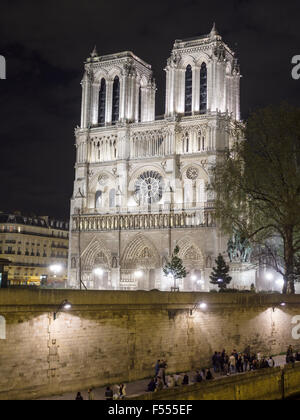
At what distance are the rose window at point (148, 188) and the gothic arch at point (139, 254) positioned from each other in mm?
3570

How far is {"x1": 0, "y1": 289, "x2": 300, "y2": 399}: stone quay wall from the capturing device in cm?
1733

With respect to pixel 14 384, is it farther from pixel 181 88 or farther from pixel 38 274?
pixel 38 274

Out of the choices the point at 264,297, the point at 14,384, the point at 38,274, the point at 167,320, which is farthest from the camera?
the point at 38,274

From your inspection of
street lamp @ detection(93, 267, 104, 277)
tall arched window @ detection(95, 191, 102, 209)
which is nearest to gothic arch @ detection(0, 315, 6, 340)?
→ street lamp @ detection(93, 267, 104, 277)

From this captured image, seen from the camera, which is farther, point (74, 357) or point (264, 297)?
point (264, 297)

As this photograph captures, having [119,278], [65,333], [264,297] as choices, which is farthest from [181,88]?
[65,333]

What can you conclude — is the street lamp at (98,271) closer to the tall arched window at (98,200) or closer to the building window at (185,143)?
the tall arched window at (98,200)

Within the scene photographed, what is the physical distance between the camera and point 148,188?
174 ft

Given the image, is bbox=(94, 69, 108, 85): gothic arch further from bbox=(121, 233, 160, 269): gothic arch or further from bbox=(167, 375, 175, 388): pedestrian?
bbox=(167, 375, 175, 388): pedestrian

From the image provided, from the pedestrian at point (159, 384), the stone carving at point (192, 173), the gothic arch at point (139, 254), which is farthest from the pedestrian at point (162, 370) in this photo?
the stone carving at point (192, 173)

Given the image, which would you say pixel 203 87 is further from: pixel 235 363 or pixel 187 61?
pixel 235 363

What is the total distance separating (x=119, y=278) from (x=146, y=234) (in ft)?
14.0

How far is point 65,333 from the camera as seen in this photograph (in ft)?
61.7

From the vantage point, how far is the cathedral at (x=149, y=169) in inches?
1959
